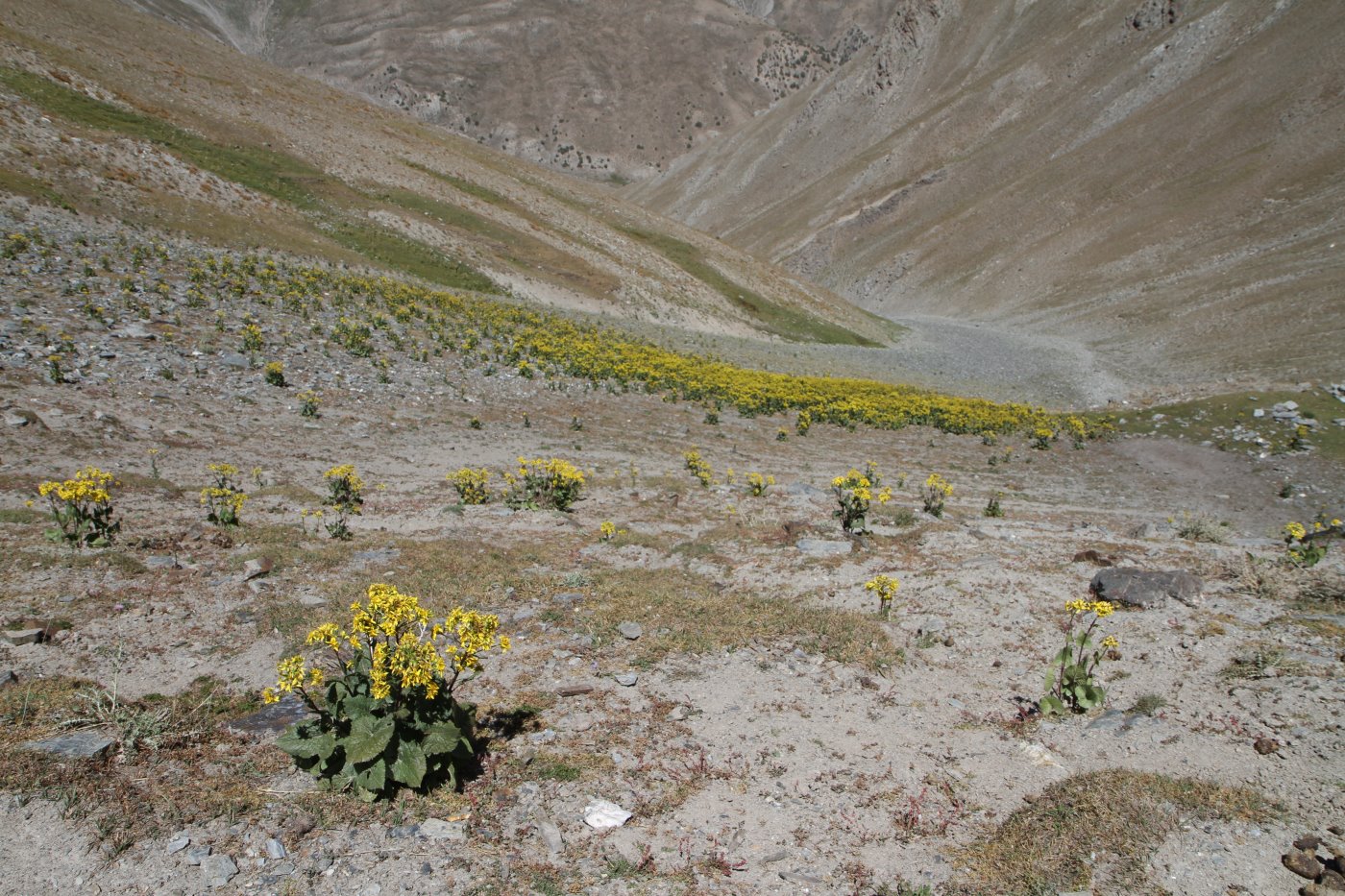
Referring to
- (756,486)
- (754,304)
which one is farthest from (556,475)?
(754,304)

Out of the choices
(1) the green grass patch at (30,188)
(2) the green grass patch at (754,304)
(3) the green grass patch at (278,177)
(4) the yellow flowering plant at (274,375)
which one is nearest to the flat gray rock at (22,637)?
(4) the yellow flowering plant at (274,375)

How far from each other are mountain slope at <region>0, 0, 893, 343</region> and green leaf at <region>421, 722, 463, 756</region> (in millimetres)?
29928

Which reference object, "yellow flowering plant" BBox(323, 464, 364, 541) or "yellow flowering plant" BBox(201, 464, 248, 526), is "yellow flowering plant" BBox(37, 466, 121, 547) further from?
"yellow flowering plant" BBox(323, 464, 364, 541)

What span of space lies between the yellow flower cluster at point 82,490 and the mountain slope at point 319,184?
23.2m

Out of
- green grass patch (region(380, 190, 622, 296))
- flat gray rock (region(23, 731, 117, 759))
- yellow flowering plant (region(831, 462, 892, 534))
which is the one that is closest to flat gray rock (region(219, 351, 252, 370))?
flat gray rock (region(23, 731, 117, 759))

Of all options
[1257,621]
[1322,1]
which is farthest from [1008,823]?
[1322,1]

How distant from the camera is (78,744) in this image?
488 cm

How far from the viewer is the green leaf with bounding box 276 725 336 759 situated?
5004 millimetres

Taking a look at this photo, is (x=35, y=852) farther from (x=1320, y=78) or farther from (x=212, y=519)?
(x=1320, y=78)

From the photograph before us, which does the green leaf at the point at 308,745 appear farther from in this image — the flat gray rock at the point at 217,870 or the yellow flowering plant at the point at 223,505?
the yellow flowering plant at the point at 223,505

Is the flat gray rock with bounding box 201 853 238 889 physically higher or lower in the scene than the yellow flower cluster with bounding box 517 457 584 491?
lower

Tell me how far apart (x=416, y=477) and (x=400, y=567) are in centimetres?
495

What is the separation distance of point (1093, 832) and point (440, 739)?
4661 mm

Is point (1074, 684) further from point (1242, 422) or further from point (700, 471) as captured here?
point (1242, 422)
